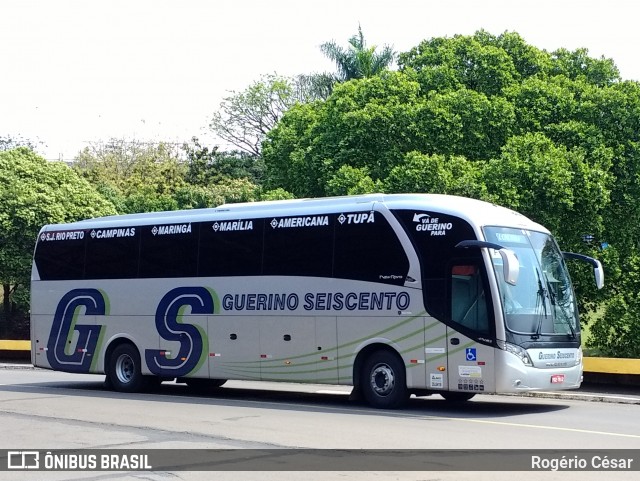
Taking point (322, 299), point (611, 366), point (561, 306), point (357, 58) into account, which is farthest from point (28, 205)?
point (561, 306)

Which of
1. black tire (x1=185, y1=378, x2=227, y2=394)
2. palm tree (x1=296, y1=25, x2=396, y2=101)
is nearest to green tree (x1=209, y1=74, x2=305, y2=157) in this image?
palm tree (x1=296, y1=25, x2=396, y2=101)

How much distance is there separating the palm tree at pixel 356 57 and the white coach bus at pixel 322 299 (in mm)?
35647

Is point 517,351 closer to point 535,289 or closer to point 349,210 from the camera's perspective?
point 535,289

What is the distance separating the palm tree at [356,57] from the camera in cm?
5720

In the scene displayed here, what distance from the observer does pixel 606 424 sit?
1541 centimetres

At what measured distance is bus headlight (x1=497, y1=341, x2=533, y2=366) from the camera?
1652cm

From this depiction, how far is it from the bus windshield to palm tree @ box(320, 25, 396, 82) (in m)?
40.2

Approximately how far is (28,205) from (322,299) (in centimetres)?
2940

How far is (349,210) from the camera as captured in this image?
18.8m

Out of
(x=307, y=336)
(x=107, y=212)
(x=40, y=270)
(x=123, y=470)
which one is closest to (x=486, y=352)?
(x=307, y=336)

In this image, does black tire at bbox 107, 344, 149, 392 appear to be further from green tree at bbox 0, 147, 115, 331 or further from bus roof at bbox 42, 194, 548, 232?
green tree at bbox 0, 147, 115, 331

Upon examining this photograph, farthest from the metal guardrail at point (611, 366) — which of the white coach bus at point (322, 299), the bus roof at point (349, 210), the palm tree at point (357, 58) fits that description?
the palm tree at point (357, 58)

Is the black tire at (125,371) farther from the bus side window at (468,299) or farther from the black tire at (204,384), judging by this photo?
the bus side window at (468,299)

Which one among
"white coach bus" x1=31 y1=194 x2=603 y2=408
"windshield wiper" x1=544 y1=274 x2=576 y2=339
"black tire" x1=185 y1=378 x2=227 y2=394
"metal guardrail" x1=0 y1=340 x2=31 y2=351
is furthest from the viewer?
"metal guardrail" x1=0 y1=340 x2=31 y2=351
